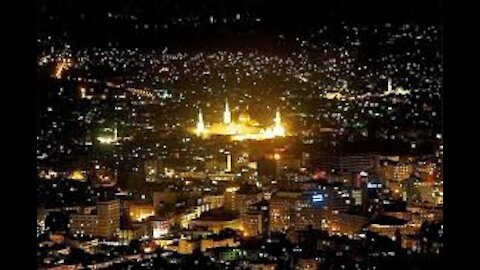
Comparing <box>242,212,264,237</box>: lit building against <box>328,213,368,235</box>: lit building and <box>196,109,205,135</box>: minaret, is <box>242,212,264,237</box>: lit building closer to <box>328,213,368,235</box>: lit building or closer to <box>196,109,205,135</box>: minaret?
<box>328,213,368,235</box>: lit building

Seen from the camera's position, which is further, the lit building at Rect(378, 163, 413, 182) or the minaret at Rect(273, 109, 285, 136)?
the minaret at Rect(273, 109, 285, 136)

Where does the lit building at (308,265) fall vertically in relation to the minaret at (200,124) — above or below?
below

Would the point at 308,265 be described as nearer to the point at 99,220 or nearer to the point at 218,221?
the point at 218,221

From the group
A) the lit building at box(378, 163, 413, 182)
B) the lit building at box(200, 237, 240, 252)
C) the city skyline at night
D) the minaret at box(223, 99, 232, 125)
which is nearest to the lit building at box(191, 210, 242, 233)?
the city skyline at night

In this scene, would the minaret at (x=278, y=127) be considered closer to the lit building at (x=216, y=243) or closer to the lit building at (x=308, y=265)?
the lit building at (x=216, y=243)

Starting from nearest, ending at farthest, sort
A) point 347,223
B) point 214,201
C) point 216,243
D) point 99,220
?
point 216,243, point 99,220, point 347,223, point 214,201

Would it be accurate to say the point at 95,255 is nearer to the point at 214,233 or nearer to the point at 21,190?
the point at 214,233

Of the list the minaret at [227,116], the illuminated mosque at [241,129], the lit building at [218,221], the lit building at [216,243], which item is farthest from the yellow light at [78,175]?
the minaret at [227,116]

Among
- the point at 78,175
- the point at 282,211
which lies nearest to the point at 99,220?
the point at 78,175
